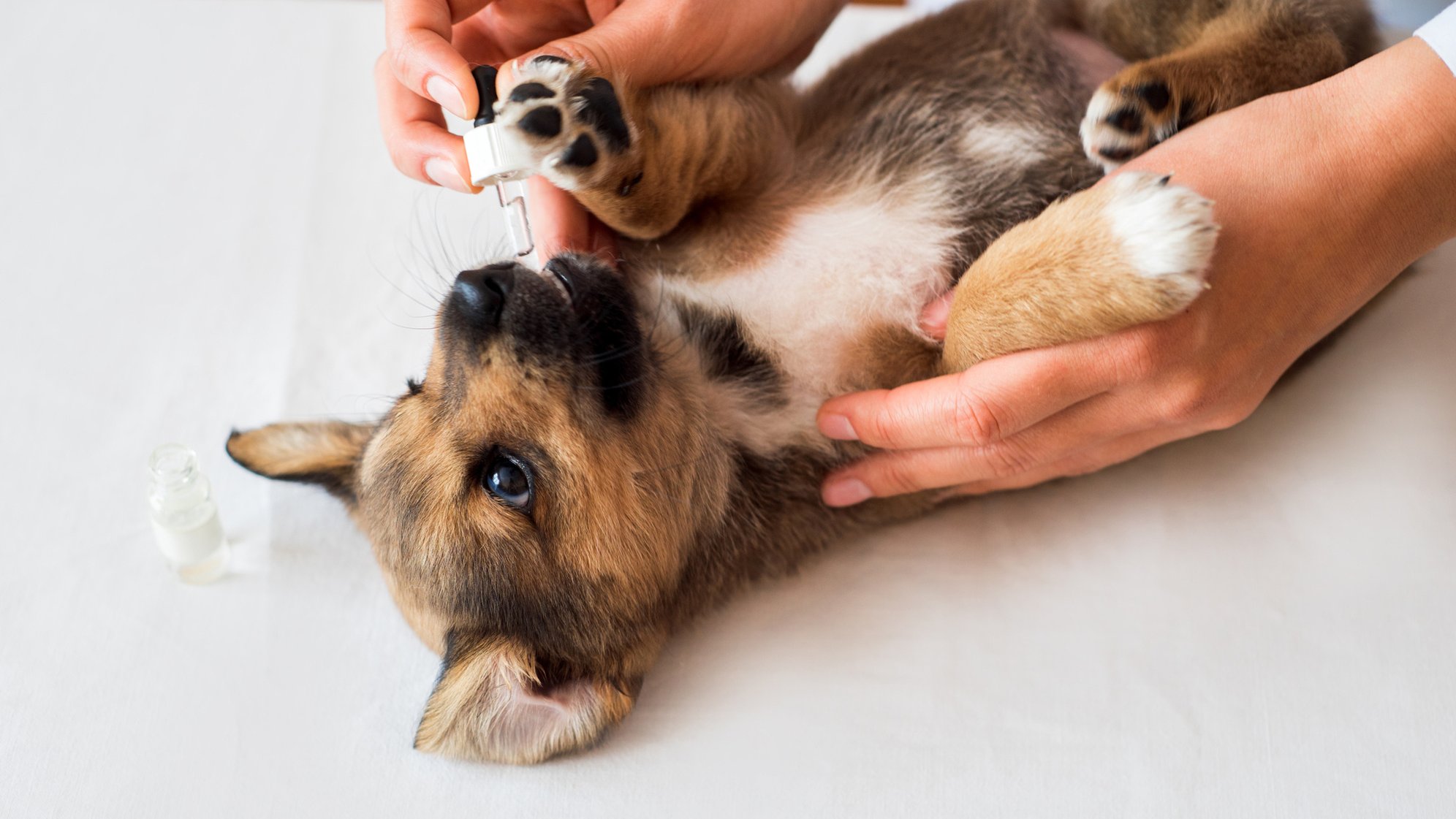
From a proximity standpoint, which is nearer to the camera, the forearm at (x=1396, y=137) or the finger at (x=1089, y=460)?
the forearm at (x=1396, y=137)

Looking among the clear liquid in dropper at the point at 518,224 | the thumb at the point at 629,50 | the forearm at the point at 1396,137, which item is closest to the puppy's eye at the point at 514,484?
the clear liquid in dropper at the point at 518,224

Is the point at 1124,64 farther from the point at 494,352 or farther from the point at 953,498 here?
the point at 494,352

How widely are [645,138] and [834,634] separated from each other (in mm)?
1173

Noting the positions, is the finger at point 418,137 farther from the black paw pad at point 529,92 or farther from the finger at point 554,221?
the black paw pad at point 529,92

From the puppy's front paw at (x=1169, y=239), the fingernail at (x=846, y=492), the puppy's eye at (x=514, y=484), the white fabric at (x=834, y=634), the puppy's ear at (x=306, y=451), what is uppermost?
the puppy's front paw at (x=1169, y=239)

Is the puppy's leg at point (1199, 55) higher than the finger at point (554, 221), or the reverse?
the puppy's leg at point (1199, 55)

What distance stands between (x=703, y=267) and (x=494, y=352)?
601mm

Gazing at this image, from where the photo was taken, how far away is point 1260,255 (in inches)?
80.9

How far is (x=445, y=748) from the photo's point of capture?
7.32 feet

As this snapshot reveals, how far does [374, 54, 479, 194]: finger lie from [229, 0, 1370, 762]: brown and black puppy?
32cm

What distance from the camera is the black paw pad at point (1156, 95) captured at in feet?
7.23

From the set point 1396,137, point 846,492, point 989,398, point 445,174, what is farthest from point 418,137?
point 1396,137

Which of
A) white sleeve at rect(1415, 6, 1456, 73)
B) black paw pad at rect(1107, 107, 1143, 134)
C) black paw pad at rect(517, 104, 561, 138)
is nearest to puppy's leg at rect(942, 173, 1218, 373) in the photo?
black paw pad at rect(1107, 107, 1143, 134)

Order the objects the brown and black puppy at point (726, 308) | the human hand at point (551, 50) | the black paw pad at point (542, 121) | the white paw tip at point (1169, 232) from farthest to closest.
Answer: the human hand at point (551, 50), the brown and black puppy at point (726, 308), the black paw pad at point (542, 121), the white paw tip at point (1169, 232)
